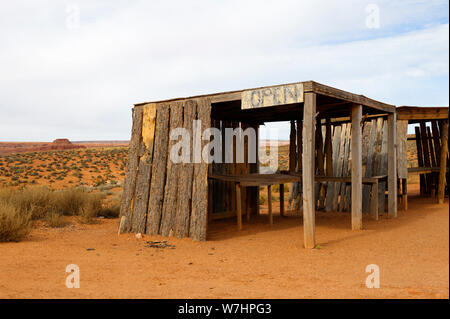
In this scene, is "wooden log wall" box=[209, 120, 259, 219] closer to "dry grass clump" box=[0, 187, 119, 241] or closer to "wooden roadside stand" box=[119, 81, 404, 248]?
"wooden roadside stand" box=[119, 81, 404, 248]

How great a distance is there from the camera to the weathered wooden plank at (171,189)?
8.08m

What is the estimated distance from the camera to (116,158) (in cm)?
4153

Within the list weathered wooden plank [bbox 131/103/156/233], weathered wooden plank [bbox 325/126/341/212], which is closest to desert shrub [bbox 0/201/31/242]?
weathered wooden plank [bbox 131/103/156/233]

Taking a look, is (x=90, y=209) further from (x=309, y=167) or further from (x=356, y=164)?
(x=356, y=164)

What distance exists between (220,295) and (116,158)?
128 ft

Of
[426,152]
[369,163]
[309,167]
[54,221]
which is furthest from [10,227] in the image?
[426,152]

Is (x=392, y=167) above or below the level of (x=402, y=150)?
below

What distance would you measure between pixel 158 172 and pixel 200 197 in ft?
3.92

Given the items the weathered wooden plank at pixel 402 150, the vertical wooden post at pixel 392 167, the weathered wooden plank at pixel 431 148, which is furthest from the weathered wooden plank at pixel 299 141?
the weathered wooden plank at pixel 431 148

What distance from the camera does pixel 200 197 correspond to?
304 inches

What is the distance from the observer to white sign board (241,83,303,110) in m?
6.95

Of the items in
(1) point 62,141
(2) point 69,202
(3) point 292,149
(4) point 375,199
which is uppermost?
(1) point 62,141

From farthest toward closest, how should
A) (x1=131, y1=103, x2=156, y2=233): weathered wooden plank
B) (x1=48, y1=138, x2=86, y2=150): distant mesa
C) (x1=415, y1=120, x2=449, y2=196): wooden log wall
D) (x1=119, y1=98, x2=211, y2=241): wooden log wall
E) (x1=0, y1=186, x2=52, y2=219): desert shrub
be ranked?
(x1=48, y1=138, x2=86, y2=150): distant mesa < (x1=415, y1=120, x2=449, y2=196): wooden log wall < (x1=0, y1=186, x2=52, y2=219): desert shrub < (x1=131, y1=103, x2=156, y2=233): weathered wooden plank < (x1=119, y1=98, x2=211, y2=241): wooden log wall

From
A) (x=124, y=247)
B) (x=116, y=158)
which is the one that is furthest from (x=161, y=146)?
(x=116, y=158)
